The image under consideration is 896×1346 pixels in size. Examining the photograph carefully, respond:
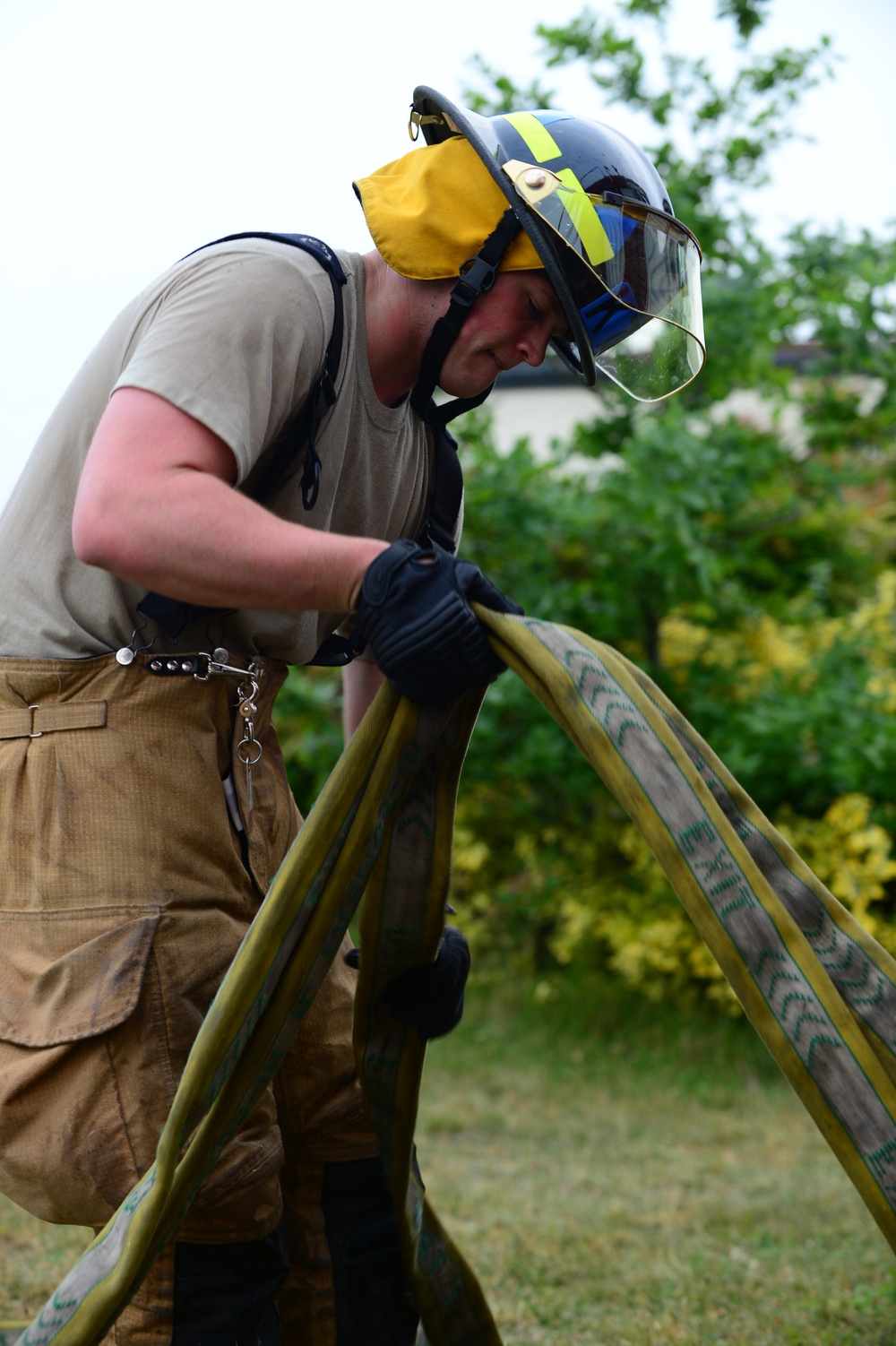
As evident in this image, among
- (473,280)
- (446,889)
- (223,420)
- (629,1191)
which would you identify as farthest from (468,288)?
(629,1191)

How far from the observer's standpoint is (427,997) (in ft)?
6.97

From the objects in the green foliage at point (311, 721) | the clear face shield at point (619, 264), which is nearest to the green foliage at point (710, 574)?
the green foliage at point (311, 721)

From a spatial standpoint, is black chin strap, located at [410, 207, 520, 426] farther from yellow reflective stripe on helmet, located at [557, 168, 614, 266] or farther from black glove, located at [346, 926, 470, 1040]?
black glove, located at [346, 926, 470, 1040]

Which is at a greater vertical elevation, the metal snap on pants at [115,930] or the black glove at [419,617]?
the black glove at [419,617]

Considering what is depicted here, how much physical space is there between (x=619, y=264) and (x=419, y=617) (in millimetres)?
808

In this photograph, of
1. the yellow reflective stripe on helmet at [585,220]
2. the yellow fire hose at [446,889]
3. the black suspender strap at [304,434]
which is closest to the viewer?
the yellow fire hose at [446,889]

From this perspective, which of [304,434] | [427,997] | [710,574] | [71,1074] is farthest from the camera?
[710,574]

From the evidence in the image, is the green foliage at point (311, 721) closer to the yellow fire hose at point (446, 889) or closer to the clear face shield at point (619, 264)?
the clear face shield at point (619, 264)

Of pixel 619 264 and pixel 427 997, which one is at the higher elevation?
pixel 619 264

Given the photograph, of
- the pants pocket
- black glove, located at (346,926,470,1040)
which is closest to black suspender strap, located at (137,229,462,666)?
the pants pocket

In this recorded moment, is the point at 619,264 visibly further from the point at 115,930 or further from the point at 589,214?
the point at 115,930

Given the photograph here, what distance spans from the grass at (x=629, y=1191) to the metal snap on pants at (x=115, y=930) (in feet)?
4.77

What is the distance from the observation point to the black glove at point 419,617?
1.60 meters

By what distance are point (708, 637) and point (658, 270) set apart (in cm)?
375
